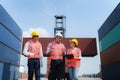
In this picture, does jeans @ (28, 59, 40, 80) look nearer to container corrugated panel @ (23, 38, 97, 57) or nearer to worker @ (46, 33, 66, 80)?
worker @ (46, 33, 66, 80)

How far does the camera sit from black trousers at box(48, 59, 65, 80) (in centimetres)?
545

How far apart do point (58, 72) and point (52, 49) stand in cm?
70

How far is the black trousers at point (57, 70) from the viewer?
5453mm

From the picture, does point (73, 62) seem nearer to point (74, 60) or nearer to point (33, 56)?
point (74, 60)

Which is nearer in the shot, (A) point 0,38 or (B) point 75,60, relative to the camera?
(B) point 75,60

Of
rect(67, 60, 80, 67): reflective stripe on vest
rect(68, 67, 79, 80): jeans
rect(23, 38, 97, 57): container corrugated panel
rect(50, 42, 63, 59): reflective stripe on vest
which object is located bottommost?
rect(68, 67, 79, 80): jeans

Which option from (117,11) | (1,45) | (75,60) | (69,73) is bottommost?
(69,73)

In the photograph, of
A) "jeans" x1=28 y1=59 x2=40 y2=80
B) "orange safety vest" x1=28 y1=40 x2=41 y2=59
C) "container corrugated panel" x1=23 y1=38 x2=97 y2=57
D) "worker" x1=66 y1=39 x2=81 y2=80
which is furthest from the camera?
"container corrugated panel" x1=23 y1=38 x2=97 y2=57

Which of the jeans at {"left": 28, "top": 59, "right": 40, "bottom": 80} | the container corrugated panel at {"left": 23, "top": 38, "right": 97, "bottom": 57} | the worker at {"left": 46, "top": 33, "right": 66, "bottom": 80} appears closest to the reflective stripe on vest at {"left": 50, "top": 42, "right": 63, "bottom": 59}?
the worker at {"left": 46, "top": 33, "right": 66, "bottom": 80}

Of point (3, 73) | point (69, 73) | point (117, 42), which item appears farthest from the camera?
point (117, 42)

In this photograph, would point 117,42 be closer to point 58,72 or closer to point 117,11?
point 117,11

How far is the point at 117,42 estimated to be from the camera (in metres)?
9.41

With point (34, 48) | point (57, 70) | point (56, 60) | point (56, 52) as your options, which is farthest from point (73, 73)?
point (34, 48)

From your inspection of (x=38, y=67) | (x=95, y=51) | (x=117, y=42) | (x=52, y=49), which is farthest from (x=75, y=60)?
(x=95, y=51)
